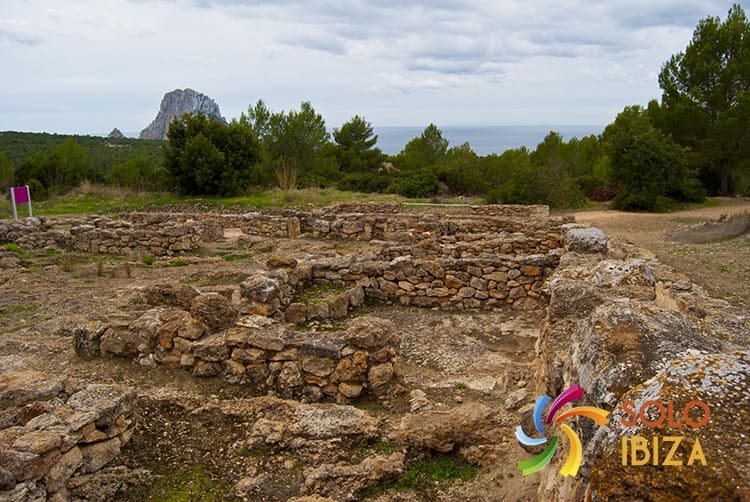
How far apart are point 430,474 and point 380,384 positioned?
1433mm

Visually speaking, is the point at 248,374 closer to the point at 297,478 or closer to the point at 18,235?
the point at 297,478

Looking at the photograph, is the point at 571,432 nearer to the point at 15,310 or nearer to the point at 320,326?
the point at 320,326

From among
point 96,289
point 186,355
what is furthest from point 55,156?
point 186,355

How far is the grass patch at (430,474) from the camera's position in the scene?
388cm

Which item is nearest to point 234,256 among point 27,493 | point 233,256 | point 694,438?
point 233,256

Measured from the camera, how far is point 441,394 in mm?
5469

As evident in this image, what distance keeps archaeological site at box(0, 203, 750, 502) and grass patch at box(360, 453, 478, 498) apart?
0.02m

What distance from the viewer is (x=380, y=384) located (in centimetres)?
537

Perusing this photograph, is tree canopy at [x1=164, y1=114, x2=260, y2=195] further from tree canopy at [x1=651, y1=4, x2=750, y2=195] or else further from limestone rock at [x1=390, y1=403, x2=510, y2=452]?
limestone rock at [x1=390, y1=403, x2=510, y2=452]

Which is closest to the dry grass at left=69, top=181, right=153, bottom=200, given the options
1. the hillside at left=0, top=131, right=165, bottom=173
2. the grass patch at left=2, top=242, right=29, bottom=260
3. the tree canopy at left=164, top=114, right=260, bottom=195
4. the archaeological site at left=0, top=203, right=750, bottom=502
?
the tree canopy at left=164, top=114, right=260, bottom=195

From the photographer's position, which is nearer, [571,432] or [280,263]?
[571,432]

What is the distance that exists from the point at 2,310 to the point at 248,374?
5044 millimetres

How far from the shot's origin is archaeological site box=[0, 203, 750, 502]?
7.24 ft

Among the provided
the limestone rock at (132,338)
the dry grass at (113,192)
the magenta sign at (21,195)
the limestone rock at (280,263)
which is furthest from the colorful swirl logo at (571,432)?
the dry grass at (113,192)
